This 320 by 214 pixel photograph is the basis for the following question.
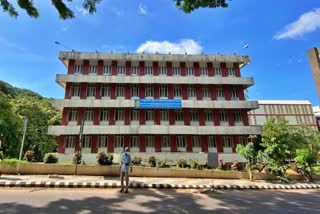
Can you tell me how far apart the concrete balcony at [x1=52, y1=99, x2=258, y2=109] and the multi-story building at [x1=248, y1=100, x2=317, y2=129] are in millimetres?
36738

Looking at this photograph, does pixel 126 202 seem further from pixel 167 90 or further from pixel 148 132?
pixel 167 90

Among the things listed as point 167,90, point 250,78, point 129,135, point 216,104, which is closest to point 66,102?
point 129,135

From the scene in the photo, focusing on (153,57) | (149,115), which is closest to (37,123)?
(149,115)

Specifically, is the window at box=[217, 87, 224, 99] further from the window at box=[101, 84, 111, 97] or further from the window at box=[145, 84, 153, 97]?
the window at box=[101, 84, 111, 97]

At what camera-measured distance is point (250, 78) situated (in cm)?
2678

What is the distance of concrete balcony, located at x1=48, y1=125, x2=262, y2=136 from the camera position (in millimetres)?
23531

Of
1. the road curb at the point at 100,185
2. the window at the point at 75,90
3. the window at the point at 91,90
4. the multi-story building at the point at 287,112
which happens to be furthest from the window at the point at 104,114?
the multi-story building at the point at 287,112

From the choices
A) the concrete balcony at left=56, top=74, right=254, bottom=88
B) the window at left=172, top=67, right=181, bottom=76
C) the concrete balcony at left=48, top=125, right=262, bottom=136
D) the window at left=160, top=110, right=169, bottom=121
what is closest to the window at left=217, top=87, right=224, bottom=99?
the concrete balcony at left=56, top=74, right=254, bottom=88

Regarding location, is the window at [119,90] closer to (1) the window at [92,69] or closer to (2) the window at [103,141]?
(1) the window at [92,69]

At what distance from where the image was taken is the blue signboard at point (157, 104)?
81.7 ft

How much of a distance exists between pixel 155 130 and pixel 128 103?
418cm

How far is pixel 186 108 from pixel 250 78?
8.42m

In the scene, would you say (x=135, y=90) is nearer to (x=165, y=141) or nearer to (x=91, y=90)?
(x=91, y=90)

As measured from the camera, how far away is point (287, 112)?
61.3 metres
